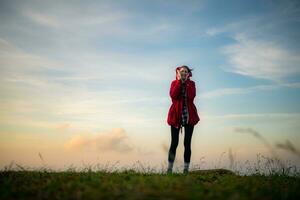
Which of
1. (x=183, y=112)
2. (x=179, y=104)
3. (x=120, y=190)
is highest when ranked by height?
(x=179, y=104)

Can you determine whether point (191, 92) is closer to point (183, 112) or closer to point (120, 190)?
point (183, 112)

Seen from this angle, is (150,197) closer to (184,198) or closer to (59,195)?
(184,198)

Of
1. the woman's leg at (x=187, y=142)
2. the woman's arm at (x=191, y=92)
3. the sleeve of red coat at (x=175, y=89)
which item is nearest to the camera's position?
the sleeve of red coat at (x=175, y=89)

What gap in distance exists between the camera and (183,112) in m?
10.0

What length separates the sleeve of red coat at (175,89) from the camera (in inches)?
389

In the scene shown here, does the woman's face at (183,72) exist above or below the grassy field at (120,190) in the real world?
above

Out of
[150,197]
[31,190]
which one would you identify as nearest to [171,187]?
[150,197]

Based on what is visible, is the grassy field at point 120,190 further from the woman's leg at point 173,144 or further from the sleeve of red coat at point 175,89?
the sleeve of red coat at point 175,89

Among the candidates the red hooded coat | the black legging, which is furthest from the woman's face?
the black legging

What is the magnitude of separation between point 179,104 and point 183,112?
10.8 inches

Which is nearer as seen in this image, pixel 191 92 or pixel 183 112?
pixel 183 112

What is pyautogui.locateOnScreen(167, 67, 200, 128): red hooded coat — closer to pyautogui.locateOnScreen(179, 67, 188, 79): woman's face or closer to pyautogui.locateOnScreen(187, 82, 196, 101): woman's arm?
pyautogui.locateOnScreen(187, 82, 196, 101): woman's arm

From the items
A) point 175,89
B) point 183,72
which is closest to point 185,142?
point 175,89

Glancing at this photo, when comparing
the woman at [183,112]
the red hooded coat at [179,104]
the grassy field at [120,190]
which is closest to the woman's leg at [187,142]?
the woman at [183,112]
